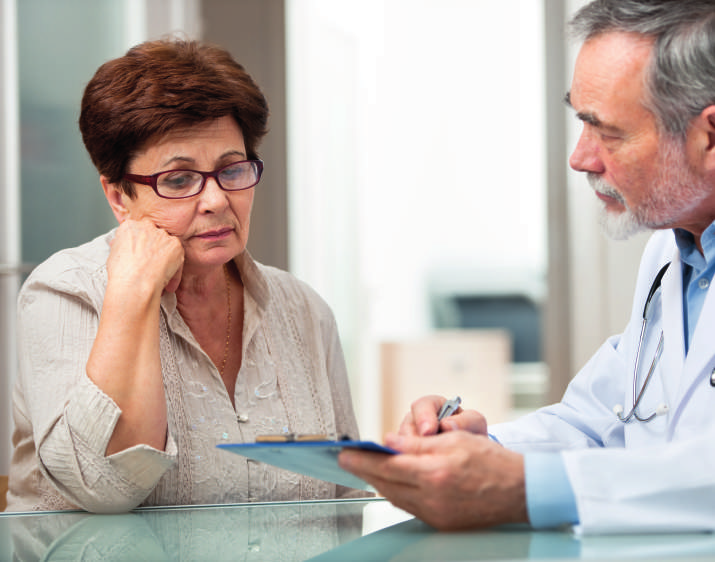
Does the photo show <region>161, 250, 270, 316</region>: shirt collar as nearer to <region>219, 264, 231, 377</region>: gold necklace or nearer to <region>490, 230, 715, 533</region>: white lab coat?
<region>219, 264, 231, 377</region>: gold necklace

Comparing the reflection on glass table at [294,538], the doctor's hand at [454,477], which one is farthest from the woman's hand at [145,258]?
the doctor's hand at [454,477]

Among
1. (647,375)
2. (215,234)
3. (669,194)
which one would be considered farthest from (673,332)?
(215,234)

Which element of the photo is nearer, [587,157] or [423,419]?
[423,419]

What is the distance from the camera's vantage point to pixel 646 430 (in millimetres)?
1209

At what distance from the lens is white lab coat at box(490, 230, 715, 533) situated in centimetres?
88

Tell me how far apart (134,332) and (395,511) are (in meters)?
0.48

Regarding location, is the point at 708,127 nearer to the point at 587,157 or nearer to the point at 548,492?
the point at 587,157

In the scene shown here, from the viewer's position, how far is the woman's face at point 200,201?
1.41 metres

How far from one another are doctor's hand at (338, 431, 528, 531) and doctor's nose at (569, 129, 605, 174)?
21.1 inches

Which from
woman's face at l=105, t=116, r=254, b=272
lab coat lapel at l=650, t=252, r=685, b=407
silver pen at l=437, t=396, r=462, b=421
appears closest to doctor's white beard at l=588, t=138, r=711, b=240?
lab coat lapel at l=650, t=252, r=685, b=407

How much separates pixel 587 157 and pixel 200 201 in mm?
657

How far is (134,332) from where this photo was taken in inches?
48.6

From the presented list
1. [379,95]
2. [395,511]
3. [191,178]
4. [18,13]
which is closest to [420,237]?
[379,95]

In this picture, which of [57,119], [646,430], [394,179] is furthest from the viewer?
[394,179]
